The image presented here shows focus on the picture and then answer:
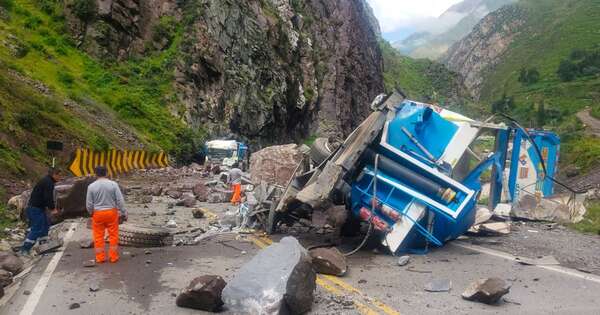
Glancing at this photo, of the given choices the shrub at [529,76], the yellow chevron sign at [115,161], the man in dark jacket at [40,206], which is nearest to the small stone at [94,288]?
the man in dark jacket at [40,206]

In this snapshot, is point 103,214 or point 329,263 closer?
point 329,263

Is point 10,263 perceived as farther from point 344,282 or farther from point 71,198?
point 344,282

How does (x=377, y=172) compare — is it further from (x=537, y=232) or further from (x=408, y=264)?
(x=537, y=232)

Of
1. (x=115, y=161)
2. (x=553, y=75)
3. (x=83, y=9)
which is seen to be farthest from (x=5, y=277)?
(x=553, y=75)

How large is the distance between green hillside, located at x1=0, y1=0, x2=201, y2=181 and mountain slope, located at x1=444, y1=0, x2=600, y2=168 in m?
21.5

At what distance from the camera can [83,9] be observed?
1035 inches

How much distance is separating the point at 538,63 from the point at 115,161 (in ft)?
312

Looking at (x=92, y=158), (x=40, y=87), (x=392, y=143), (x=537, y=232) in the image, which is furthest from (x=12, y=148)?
(x=537, y=232)

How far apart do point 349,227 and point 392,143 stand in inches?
65.1

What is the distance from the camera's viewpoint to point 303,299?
15.0ft

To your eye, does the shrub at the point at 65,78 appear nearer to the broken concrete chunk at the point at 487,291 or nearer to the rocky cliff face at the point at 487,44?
the broken concrete chunk at the point at 487,291

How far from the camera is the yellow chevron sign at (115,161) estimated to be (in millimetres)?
15887

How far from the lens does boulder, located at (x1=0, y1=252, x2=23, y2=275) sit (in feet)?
20.9

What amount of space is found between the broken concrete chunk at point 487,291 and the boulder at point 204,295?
2.34 metres
